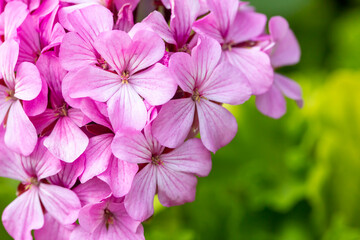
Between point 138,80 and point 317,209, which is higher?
point 138,80

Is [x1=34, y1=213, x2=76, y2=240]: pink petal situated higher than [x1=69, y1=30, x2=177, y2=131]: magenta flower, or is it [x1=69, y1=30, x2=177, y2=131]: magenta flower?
[x1=69, y1=30, x2=177, y2=131]: magenta flower

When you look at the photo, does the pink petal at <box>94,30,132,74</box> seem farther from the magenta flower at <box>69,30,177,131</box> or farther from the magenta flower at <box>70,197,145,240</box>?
the magenta flower at <box>70,197,145,240</box>

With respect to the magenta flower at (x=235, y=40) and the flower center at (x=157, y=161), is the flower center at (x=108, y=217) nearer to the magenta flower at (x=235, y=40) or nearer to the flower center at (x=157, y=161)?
the flower center at (x=157, y=161)

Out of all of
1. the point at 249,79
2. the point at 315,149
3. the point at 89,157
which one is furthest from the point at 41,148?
the point at 315,149

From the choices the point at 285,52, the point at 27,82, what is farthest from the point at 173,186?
the point at 285,52

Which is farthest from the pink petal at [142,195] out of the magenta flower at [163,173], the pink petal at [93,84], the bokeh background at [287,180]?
the bokeh background at [287,180]

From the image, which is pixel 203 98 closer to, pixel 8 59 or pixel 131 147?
A: pixel 131 147

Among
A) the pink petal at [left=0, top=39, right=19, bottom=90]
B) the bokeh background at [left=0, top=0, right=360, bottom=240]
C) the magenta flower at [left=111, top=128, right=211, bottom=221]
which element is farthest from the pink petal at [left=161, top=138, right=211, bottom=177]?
the bokeh background at [left=0, top=0, right=360, bottom=240]

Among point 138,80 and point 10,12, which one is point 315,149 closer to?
point 138,80
